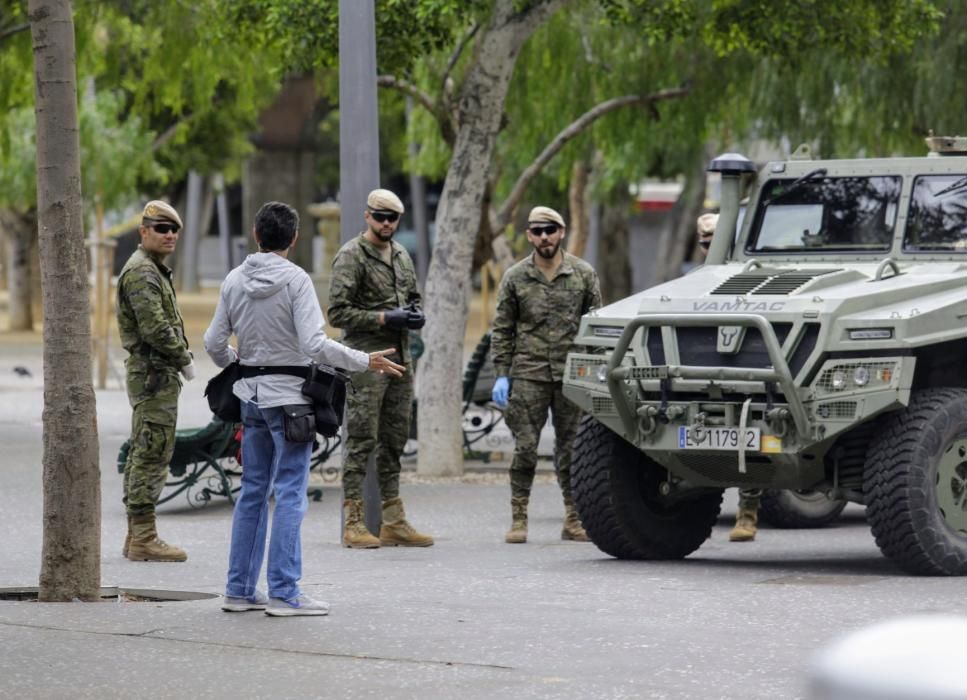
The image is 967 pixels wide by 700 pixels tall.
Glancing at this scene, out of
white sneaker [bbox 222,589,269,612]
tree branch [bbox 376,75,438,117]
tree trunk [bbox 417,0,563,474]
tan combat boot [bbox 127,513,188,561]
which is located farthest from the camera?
tree branch [bbox 376,75,438,117]

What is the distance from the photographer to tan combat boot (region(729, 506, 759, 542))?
1063 centimetres

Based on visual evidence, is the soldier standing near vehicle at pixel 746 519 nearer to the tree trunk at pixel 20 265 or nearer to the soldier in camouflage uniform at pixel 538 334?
the soldier in camouflage uniform at pixel 538 334

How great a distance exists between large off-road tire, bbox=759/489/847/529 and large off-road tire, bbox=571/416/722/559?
157 centimetres

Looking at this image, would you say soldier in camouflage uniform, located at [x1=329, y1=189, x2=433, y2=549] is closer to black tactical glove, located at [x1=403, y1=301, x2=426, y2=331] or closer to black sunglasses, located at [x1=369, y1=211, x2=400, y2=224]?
black sunglasses, located at [x1=369, y1=211, x2=400, y2=224]

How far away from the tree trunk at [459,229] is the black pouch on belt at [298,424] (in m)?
7.43

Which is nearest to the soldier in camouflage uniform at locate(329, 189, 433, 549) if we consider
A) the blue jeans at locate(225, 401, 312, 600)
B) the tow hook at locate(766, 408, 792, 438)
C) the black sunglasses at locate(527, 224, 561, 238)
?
the black sunglasses at locate(527, 224, 561, 238)

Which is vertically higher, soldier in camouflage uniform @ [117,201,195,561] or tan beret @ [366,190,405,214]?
tan beret @ [366,190,405,214]

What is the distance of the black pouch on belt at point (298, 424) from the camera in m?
7.22

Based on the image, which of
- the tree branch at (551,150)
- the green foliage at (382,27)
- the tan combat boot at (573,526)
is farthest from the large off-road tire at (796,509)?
the tree branch at (551,150)

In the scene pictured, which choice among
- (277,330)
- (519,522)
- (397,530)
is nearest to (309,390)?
(277,330)

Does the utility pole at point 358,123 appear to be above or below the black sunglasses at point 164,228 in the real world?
above

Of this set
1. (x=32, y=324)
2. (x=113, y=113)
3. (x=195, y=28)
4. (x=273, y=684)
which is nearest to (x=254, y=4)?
(x=195, y=28)

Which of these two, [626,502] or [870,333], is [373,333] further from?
[870,333]

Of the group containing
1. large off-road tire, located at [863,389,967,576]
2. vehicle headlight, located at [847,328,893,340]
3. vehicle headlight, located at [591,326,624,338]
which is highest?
vehicle headlight, located at [847,328,893,340]
